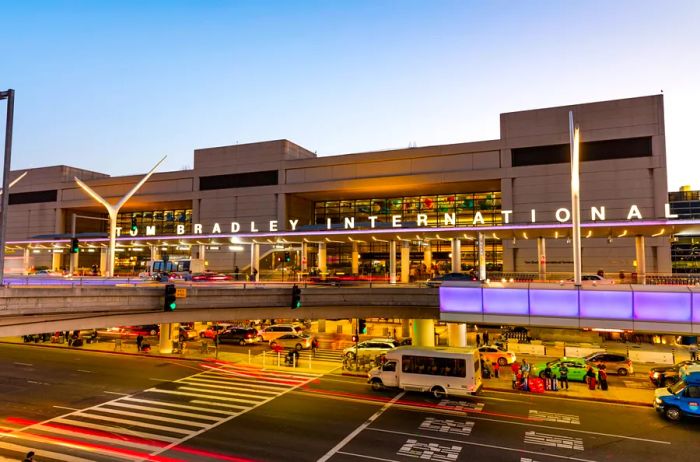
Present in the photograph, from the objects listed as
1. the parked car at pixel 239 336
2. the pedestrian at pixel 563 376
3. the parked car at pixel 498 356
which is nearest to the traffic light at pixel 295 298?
the parked car at pixel 498 356

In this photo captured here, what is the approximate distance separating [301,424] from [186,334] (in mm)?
30731

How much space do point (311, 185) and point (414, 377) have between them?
143 feet

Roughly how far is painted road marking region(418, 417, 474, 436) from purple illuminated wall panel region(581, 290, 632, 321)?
10879 mm

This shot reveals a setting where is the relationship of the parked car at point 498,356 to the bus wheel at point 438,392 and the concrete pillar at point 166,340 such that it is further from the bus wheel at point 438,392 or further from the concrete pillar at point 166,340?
the concrete pillar at point 166,340

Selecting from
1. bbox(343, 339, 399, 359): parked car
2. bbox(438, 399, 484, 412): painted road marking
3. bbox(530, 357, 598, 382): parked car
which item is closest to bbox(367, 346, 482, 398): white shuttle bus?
bbox(438, 399, 484, 412): painted road marking

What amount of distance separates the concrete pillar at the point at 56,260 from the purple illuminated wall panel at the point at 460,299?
254 ft

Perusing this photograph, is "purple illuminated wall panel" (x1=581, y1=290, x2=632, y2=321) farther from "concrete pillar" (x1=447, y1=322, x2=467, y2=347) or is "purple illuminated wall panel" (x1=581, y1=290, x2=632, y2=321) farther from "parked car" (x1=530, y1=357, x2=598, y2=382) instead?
"concrete pillar" (x1=447, y1=322, x2=467, y2=347)

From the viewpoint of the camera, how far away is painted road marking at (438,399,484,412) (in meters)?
23.9

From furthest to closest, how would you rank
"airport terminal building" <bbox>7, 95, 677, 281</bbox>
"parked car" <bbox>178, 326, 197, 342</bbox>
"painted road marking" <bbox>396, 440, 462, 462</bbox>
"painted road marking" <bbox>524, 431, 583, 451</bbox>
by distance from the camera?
"airport terminal building" <bbox>7, 95, 677, 281</bbox> → "parked car" <bbox>178, 326, 197, 342</bbox> → "painted road marking" <bbox>524, 431, 583, 451</bbox> → "painted road marking" <bbox>396, 440, 462, 462</bbox>

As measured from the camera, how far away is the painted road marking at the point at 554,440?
61.2 ft

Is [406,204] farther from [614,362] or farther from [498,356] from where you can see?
[614,362]

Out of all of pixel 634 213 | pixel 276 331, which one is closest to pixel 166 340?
pixel 276 331

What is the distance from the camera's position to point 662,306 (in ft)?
81.9

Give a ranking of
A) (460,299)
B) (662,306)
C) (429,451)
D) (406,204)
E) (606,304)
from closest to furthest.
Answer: (429,451), (662,306), (606,304), (460,299), (406,204)
